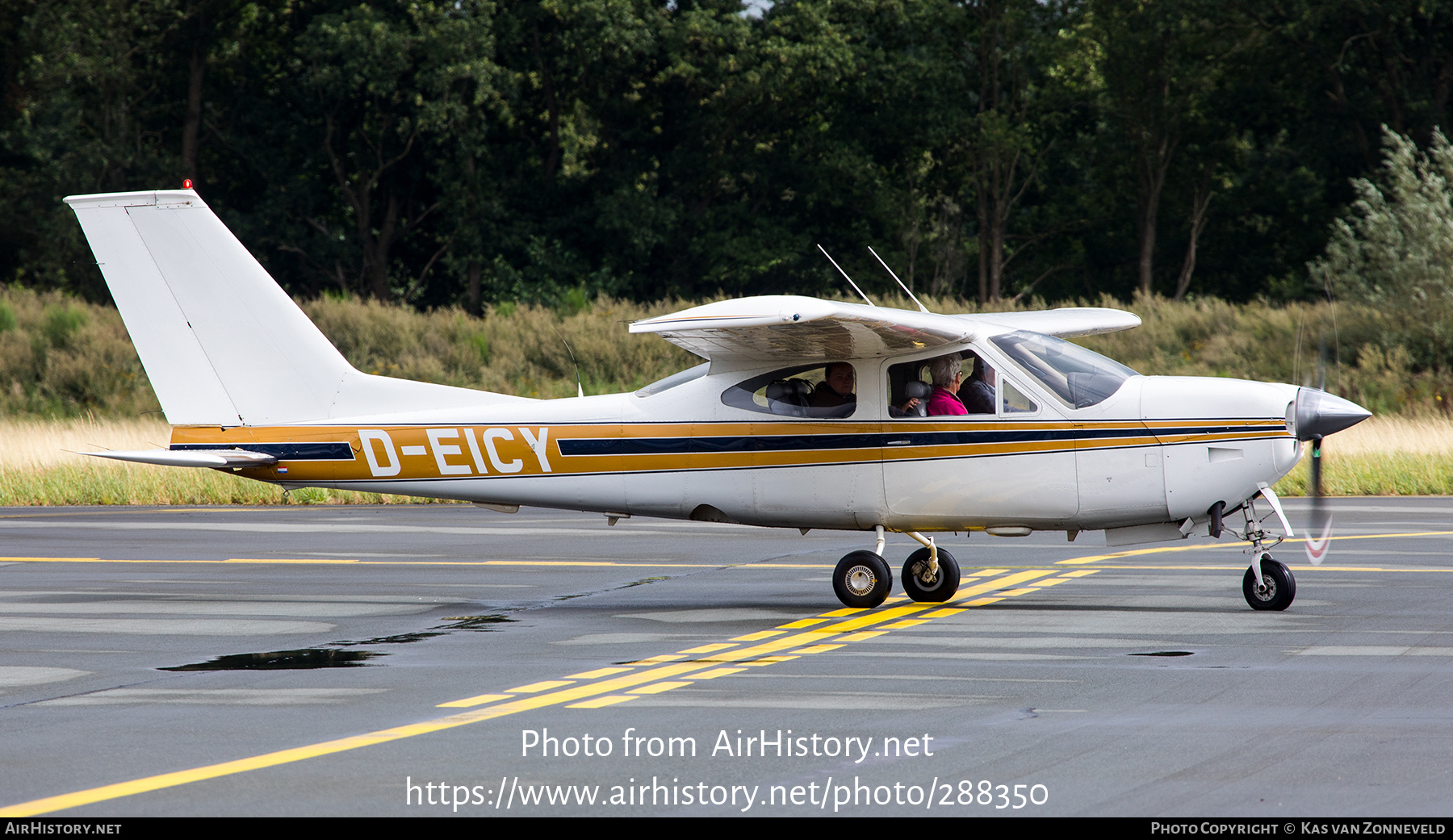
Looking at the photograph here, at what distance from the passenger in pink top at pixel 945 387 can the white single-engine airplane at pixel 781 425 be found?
0.04 ft

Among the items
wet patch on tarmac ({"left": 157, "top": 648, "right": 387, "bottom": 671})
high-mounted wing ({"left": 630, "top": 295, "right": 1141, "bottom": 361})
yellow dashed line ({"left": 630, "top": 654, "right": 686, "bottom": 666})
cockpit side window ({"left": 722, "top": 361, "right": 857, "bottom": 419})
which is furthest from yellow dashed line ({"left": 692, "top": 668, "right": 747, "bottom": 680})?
cockpit side window ({"left": 722, "top": 361, "right": 857, "bottom": 419})

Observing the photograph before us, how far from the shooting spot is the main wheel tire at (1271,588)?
10.9 metres

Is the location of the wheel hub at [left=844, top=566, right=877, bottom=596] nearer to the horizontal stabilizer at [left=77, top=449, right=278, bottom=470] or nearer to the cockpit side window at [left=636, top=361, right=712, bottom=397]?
the cockpit side window at [left=636, top=361, right=712, bottom=397]

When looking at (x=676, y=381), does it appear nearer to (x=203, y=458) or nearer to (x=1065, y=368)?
(x=1065, y=368)

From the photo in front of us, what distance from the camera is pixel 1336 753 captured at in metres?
6.64

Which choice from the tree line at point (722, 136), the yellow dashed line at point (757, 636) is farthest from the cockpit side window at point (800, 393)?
the tree line at point (722, 136)

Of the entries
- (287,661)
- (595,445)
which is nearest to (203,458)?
(287,661)

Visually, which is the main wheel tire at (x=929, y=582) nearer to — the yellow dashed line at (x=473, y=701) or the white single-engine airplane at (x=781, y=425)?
the white single-engine airplane at (x=781, y=425)

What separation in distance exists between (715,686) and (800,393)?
363cm

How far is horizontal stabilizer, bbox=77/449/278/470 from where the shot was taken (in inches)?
457

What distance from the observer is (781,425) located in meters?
11.6

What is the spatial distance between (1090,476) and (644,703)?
4394 mm

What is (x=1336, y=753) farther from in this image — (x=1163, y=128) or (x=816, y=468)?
(x=1163, y=128)

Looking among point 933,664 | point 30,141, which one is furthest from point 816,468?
point 30,141
